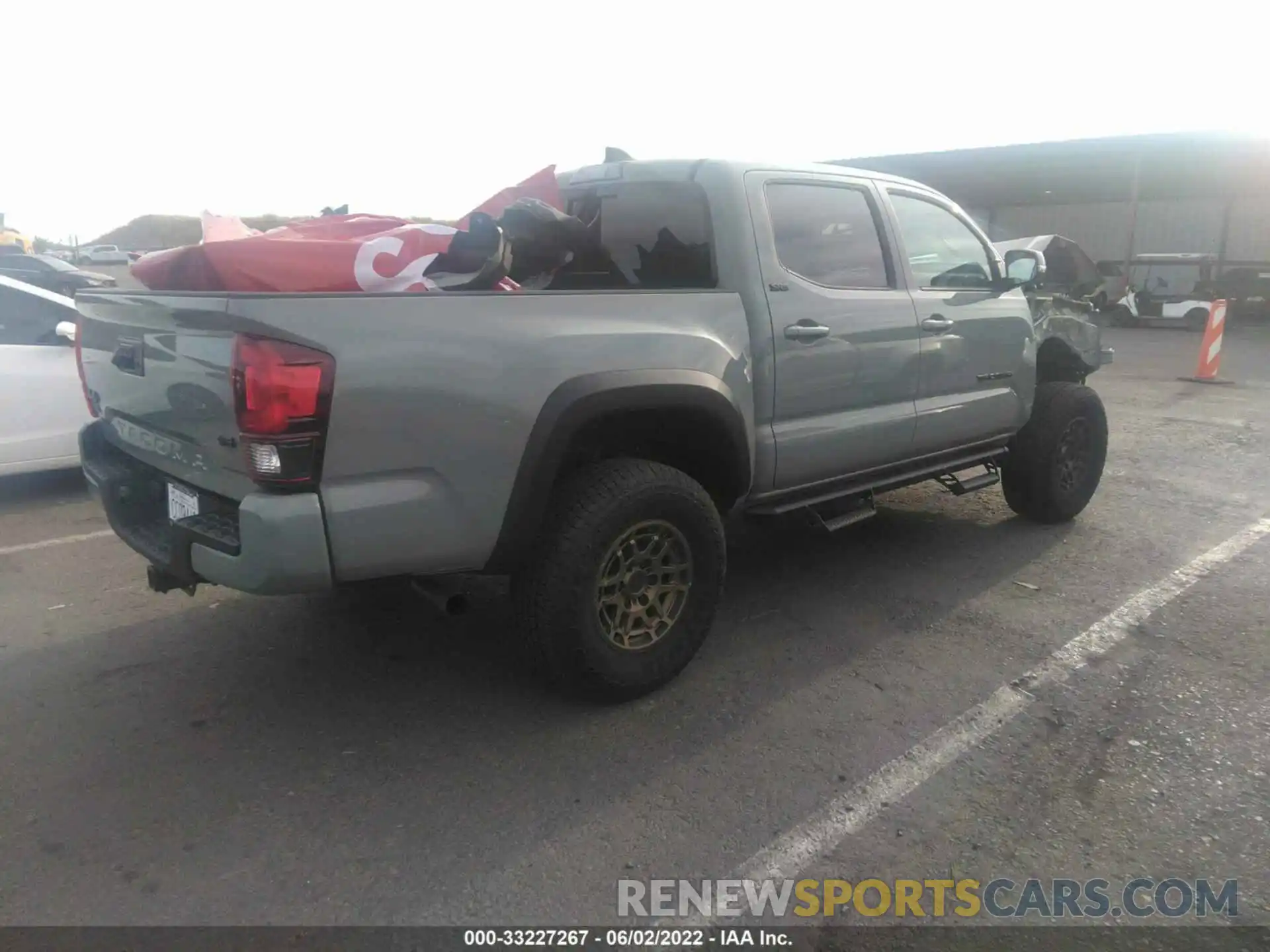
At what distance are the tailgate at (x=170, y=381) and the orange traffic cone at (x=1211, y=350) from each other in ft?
41.2

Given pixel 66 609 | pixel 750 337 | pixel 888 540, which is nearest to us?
pixel 750 337

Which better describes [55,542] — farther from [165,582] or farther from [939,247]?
[939,247]

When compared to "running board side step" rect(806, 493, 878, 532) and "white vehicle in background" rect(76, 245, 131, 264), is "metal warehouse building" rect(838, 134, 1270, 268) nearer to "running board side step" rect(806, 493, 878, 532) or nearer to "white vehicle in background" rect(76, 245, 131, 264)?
"running board side step" rect(806, 493, 878, 532)

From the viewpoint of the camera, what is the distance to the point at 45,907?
229 centimetres

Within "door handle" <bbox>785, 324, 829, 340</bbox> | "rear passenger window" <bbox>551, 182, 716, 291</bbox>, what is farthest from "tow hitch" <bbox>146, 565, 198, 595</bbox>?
"door handle" <bbox>785, 324, 829, 340</bbox>

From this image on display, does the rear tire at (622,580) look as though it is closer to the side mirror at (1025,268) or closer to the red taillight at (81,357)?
the red taillight at (81,357)

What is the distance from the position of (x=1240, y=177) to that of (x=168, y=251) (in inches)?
1138

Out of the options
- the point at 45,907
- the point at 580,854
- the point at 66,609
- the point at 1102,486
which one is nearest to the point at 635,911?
the point at 580,854

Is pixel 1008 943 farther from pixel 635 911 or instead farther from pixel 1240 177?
pixel 1240 177

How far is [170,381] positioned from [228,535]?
1.78ft

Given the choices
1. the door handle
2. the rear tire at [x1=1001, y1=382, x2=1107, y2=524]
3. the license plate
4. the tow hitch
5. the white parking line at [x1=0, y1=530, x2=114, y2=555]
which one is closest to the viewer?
the license plate

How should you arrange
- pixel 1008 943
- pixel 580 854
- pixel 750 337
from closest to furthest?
pixel 1008 943, pixel 580 854, pixel 750 337

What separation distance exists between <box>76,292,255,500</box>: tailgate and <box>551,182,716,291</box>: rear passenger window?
59.7 inches

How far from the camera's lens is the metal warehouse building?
70.8 feet
